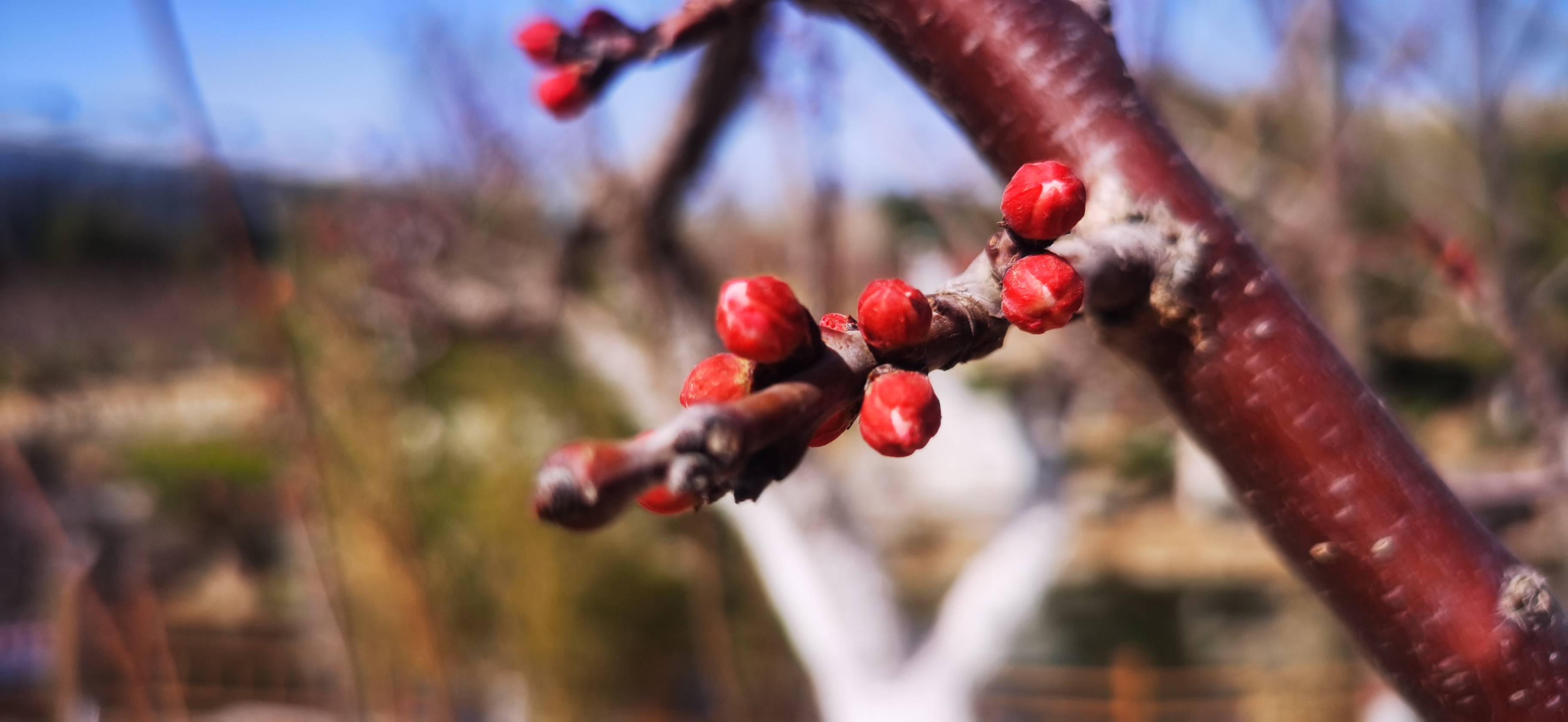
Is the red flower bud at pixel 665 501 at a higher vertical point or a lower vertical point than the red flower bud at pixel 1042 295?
lower

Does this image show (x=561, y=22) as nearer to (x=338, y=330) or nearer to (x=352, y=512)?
(x=338, y=330)

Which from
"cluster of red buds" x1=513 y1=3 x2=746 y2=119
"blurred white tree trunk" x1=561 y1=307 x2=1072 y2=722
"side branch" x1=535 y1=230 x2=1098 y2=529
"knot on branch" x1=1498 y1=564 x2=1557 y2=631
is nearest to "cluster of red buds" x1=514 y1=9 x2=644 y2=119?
"cluster of red buds" x1=513 y1=3 x2=746 y2=119

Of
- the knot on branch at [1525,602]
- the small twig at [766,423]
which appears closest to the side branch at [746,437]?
the small twig at [766,423]

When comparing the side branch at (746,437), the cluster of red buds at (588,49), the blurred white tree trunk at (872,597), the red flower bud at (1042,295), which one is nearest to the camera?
the side branch at (746,437)

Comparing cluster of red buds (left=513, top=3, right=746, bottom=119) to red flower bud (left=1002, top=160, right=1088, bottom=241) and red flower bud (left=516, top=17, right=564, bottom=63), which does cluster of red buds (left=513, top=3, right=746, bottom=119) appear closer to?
red flower bud (left=516, top=17, right=564, bottom=63)

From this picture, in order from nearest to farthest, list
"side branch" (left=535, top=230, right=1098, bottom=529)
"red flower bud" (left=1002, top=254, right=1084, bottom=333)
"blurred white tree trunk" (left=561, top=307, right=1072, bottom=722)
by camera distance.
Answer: "side branch" (left=535, top=230, right=1098, bottom=529)
"red flower bud" (left=1002, top=254, right=1084, bottom=333)
"blurred white tree trunk" (left=561, top=307, right=1072, bottom=722)

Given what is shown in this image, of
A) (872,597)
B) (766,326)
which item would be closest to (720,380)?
(766,326)

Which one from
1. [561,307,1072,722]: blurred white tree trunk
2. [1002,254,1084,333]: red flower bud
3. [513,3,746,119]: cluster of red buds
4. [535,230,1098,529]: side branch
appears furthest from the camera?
[561,307,1072,722]: blurred white tree trunk

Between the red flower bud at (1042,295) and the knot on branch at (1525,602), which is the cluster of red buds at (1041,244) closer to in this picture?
the red flower bud at (1042,295)
